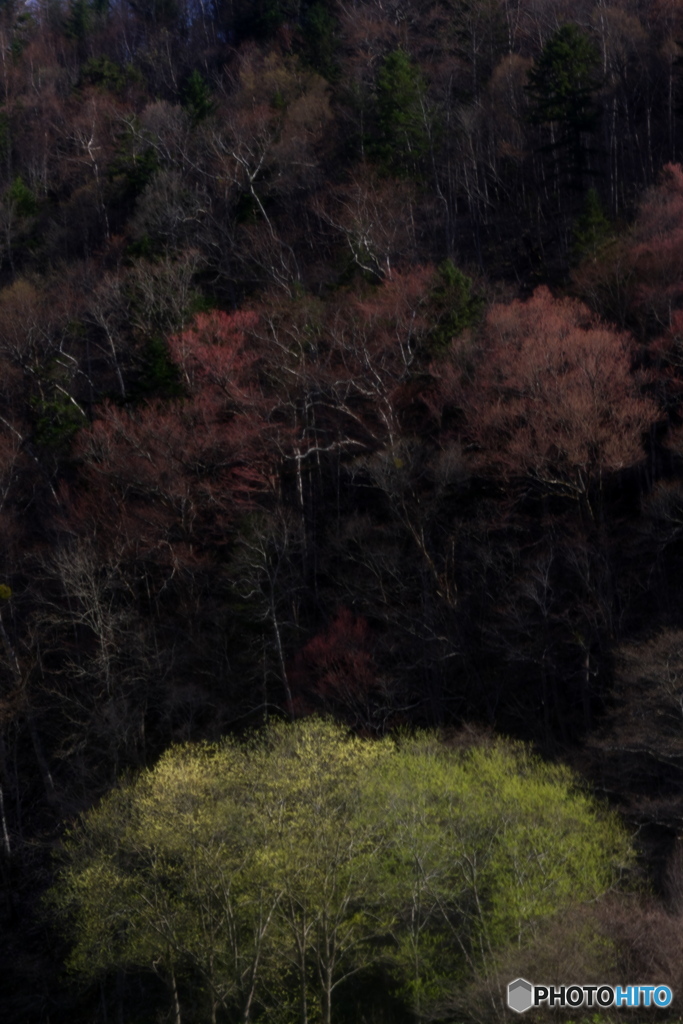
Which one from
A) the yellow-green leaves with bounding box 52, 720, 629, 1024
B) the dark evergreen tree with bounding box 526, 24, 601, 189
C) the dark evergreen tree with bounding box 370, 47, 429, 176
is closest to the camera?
the yellow-green leaves with bounding box 52, 720, 629, 1024

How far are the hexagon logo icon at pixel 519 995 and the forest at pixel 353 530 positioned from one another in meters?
0.17

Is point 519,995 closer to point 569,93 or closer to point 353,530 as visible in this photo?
point 353,530

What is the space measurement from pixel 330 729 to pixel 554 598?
301 inches

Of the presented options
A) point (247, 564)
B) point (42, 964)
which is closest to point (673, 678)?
point (247, 564)

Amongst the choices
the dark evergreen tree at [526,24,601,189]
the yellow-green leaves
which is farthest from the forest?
the dark evergreen tree at [526,24,601,189]

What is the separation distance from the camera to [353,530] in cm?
2841

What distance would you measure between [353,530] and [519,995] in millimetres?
16381

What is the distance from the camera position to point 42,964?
24766mm

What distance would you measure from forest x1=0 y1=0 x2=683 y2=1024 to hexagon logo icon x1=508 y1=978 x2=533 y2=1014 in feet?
0.56

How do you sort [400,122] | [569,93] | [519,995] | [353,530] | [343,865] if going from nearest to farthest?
[519,995], [343,865], [353,530], [569,93], [400,122]

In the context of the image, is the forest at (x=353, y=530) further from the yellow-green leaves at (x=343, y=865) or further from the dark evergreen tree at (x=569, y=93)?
the dark evergreen tree at (x=569, y=93)

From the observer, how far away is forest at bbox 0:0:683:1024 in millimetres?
17062

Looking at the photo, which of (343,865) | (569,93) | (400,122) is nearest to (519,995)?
(343,865)

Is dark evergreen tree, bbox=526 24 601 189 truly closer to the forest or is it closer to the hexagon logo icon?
the forest
